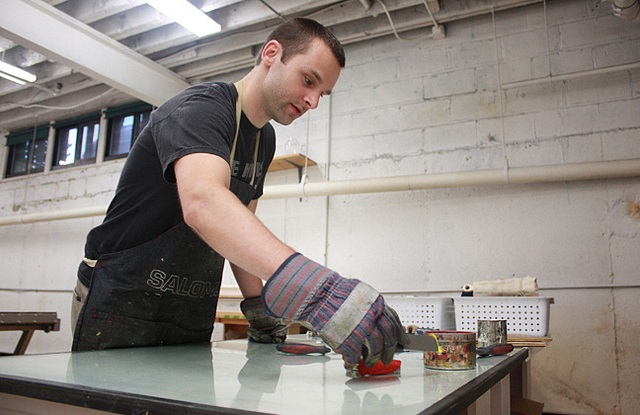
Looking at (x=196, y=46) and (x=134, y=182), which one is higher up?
(x=196, y=46)

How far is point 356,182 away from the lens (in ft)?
10.9

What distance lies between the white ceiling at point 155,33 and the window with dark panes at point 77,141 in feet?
1.85

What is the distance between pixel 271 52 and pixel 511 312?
1.47 m

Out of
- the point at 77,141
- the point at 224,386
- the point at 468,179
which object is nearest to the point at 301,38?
the point at 224,386

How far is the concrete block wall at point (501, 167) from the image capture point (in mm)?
2795

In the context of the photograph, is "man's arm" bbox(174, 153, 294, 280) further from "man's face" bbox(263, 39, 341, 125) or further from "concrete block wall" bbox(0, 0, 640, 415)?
"concrete block wall" bbox(0, 0, 640, 415)

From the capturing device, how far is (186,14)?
306cm

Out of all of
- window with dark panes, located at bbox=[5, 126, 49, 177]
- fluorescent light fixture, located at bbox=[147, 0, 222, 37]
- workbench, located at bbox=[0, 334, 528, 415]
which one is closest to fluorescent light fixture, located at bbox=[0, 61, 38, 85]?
fluorescent light fixture, located at bbox=[147, 0, 222, 37]

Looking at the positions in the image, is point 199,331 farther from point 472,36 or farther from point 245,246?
point 472,36

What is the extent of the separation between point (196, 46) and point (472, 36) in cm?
214

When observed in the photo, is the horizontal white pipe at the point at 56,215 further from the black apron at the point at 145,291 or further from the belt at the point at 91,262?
the black apron at the point at 145,291

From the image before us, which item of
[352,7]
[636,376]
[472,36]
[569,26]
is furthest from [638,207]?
[352,7]

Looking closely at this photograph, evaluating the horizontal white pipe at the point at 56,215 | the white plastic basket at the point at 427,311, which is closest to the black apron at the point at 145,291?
the white plastic basket at the point at 427,311

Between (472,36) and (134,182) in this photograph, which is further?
(472,36)
